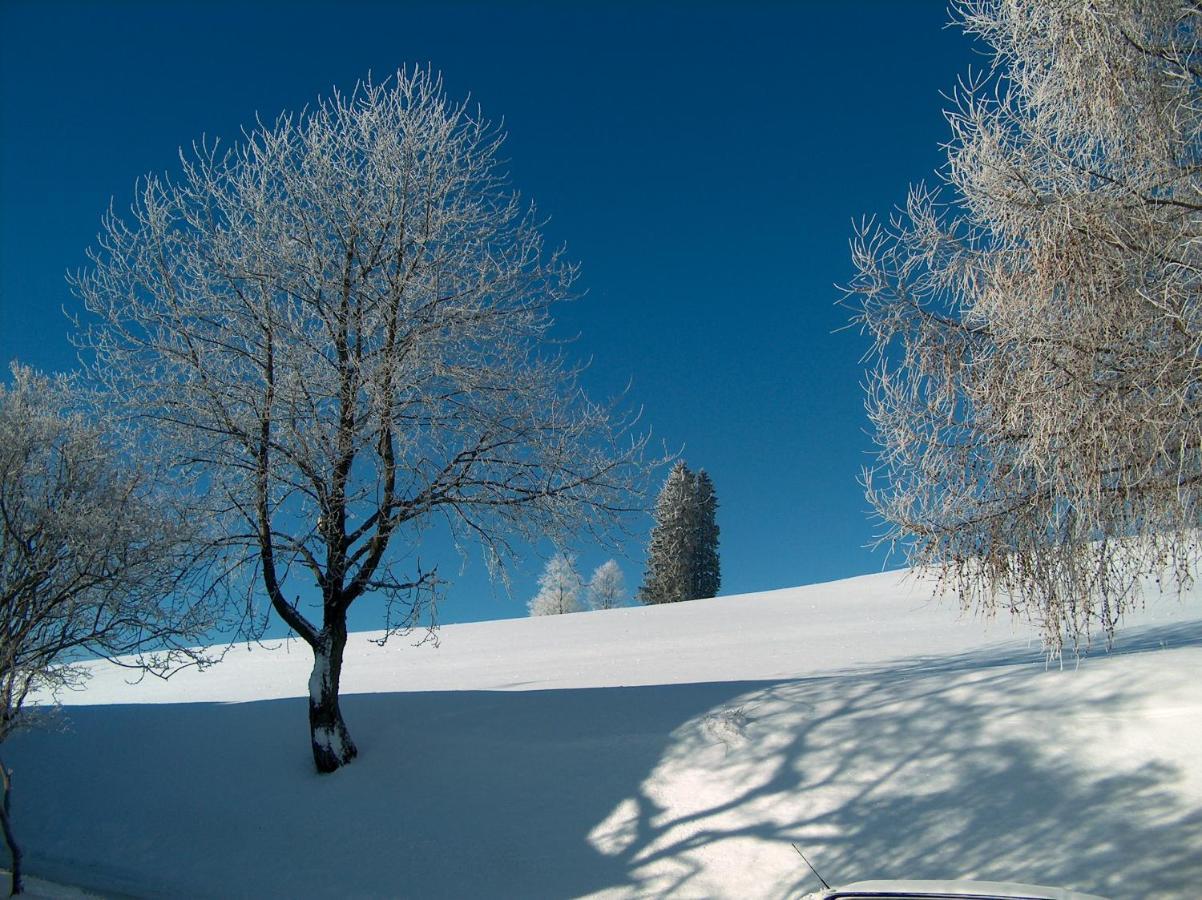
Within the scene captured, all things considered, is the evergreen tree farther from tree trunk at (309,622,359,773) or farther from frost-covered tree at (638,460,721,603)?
tree trunk at (309,622,359,773)

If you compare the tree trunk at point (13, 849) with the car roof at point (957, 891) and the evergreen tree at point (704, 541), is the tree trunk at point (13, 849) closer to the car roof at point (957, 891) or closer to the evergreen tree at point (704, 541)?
the car roof at point (957, 891)

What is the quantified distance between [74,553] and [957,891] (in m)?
10.8

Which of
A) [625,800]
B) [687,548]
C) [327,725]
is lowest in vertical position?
[625,800]

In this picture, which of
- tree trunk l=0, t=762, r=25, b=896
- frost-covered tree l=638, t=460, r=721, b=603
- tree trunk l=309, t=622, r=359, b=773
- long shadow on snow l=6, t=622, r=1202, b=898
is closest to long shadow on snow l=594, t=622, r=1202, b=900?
long shadow on snow l=6, t=622, r=1202, b=898

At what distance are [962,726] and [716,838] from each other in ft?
8.27

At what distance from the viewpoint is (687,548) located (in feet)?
121

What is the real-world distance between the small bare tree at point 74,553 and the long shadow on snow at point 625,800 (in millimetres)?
1474

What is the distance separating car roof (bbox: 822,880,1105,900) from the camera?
3139 millimetres

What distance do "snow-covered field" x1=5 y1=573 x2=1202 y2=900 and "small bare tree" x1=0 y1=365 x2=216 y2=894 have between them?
1454 mm

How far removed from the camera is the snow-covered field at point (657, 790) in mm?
6793

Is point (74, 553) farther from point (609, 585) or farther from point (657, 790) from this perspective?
point (609, 585)

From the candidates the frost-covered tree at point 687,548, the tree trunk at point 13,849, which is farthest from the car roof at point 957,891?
the frost-covered tree at point 687,548

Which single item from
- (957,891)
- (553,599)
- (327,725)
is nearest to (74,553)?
(327,725)

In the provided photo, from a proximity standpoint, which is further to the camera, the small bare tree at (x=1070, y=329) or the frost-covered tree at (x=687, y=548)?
the frost-covered tree at (x=687, y=548)
